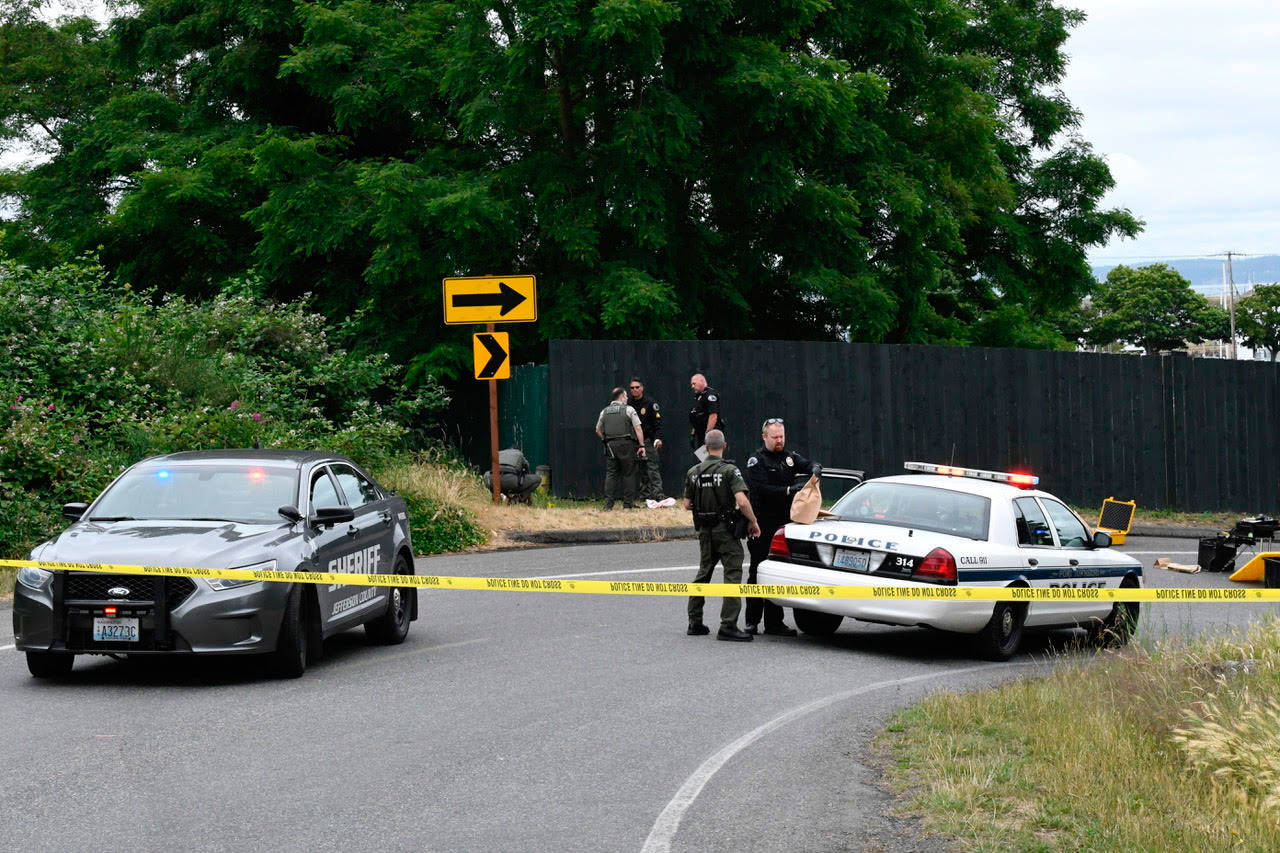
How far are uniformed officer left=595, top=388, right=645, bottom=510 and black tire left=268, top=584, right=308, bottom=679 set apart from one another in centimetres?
1078

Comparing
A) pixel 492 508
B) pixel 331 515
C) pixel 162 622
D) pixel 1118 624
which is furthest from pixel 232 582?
pixel 492 508

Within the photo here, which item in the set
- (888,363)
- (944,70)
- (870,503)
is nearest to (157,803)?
(870,503)

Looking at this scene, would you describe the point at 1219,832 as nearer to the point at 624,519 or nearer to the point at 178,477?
the point at 178,477

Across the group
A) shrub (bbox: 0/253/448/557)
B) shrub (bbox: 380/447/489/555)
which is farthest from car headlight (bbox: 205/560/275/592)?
shrub (bbox: 380/447/489/555)

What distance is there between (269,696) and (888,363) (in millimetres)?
15714

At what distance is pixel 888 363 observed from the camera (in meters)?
24.1

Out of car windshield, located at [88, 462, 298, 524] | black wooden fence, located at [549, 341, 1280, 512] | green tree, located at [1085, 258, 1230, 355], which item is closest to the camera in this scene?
car windshield, located at [88, 462, 298, 524]

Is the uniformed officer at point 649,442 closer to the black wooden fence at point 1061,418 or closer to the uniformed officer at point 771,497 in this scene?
the black wooden fence at point 1061,418

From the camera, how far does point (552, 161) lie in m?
25.8

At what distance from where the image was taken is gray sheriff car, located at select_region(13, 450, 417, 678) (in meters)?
9.88

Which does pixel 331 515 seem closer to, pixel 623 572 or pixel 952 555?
pixel 952 555

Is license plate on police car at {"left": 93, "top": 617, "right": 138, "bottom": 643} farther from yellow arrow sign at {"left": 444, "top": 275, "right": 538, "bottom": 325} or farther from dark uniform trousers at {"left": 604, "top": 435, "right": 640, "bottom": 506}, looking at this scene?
dark uniform trousers at {"left": 604, "top": 435, "right": 640, "bottom": 506}

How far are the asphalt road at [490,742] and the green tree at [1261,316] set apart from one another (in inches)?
3971

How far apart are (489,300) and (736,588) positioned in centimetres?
966
